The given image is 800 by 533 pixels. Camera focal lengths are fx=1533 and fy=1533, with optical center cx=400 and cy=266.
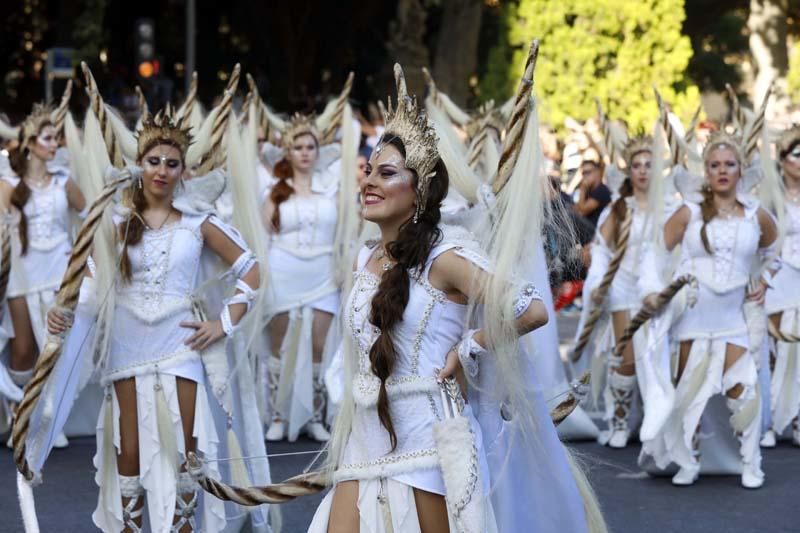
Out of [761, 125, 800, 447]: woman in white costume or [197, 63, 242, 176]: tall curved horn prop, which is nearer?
[197, 63, 242, 176]: tall curved horn prop

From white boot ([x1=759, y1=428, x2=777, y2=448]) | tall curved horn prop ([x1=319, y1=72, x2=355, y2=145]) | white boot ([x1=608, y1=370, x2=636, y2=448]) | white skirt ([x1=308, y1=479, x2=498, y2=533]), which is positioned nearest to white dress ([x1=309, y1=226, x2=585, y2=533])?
white skirt ([x1=308, y1=479, x2=498, y2=533])

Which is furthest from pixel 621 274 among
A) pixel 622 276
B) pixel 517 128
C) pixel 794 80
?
pixel 794 80

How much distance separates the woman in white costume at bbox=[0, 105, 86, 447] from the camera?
9859mm

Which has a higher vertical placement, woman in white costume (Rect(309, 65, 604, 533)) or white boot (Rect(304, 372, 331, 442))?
woman in white costume (Rect(309, 65, 604, 533))

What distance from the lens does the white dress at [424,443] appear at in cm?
473

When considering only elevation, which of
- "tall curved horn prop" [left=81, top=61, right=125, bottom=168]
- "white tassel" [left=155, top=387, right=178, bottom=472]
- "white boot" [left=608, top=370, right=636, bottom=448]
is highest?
"tall curved horn prop" [left=81, top=61, right=125, bottom=168]

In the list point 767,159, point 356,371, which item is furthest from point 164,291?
point 767,159

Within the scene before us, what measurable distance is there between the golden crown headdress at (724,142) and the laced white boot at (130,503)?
412cm

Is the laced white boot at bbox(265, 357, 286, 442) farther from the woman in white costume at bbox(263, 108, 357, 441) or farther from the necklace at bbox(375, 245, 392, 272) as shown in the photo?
the necklace at bbox(375, 245, 392, 272)

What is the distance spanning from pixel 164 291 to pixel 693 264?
3725 millimetres

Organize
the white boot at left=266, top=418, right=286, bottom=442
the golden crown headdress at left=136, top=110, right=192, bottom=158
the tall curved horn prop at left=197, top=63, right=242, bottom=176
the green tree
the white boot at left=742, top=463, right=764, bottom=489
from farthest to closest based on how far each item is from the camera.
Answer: the green tree
the white boot at left=266, top=418, right=286, bottom=442
the white boot at left=742, top=463, right=764, bottom=489
the tall curved horn prop at left=197, top=63, right=242, bottom=176
the golden crown headdress at left=136, top=110, right=192, bottom=158

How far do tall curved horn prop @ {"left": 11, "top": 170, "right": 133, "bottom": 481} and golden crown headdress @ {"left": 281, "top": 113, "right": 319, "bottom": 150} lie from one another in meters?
4.44

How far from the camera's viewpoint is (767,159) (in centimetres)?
1026

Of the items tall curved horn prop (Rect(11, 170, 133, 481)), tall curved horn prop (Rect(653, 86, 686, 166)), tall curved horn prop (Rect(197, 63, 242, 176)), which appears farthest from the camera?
tall curved horn prop (Rect(653, 86, 686, 166))
